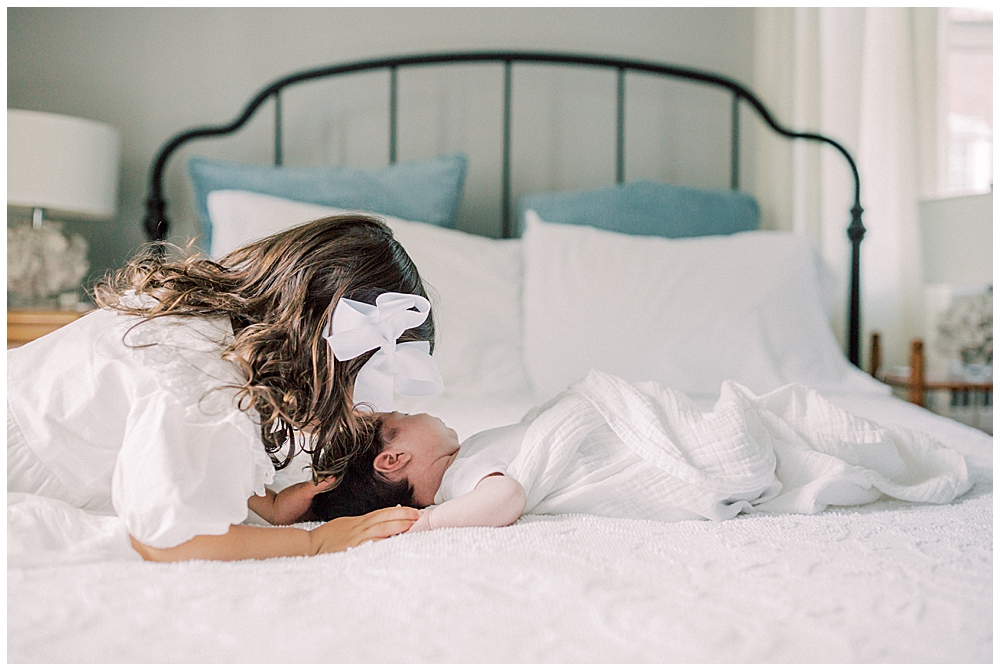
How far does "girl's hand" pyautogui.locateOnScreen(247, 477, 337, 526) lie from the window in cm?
217

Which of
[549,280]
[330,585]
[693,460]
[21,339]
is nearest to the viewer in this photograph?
[330,585]

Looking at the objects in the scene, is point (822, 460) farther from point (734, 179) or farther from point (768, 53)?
point (768, 53)

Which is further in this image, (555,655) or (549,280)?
(549,280)

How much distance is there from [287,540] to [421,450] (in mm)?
219

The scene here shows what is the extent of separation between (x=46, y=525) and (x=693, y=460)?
700 millimetres

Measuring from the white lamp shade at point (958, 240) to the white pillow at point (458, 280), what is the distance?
3.62 ft

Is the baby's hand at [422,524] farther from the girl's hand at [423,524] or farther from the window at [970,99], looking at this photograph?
the window at [970,99]

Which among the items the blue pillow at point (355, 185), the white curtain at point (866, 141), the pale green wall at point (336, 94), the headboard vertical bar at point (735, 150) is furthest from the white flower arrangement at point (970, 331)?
the blue pillow at point (355, 185)

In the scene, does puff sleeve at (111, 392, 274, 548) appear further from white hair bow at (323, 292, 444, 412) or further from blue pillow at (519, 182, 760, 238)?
blue pillow at (519, 182, 760, 238)

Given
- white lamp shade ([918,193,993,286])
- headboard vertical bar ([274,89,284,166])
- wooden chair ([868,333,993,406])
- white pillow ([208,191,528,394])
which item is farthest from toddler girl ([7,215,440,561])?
white lamp shade ([918,193,993,286])

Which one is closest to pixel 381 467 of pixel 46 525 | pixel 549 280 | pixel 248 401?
pixel 248 401

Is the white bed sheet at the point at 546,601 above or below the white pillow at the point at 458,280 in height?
below

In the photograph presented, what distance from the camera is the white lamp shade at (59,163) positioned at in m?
1.75

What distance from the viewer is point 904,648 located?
1.67 ft
